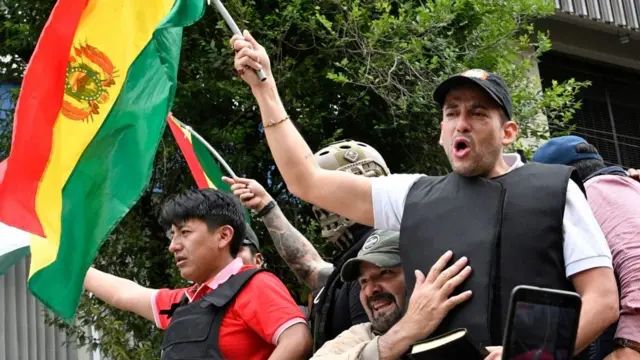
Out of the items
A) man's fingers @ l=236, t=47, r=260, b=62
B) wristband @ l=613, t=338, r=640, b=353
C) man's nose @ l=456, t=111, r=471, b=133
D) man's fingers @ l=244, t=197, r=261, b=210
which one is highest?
man's fingers @ l=236, t=47, r=260, b=62

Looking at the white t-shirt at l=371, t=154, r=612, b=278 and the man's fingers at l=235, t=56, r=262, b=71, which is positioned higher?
the man's fingers at l=235, t=56, r=262, b=71

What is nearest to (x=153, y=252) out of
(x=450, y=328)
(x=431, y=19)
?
(x=431, y=19)

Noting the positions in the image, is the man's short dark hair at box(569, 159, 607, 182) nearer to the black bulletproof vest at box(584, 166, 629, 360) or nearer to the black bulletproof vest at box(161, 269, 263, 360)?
the black bulletproof vest at box(584, 166, 629, 360)

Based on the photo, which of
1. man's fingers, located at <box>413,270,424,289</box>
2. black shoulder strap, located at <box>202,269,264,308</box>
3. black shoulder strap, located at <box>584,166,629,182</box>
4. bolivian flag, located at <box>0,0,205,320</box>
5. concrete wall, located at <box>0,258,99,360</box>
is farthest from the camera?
concrete wall, located at <box>0,258,99,360</box>

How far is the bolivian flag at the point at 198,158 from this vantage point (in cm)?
736

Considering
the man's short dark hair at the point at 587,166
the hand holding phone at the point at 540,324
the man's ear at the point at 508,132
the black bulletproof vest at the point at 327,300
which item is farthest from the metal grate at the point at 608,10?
the hand holding phone at the point at 540,324

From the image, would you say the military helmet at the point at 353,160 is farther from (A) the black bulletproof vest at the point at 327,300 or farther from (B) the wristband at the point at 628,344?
(B) the wristband at the point at 628,344

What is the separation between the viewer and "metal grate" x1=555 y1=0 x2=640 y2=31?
38.1 ft

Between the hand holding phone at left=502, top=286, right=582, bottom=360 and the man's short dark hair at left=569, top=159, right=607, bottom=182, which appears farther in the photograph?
the man's short dark hair at left=569, top=159, right=607, bottom=182

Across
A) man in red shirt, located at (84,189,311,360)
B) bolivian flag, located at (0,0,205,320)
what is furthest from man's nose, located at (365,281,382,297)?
bolivian flag, located at (0,0,205,320)

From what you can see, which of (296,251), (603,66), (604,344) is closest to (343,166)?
(296,251)

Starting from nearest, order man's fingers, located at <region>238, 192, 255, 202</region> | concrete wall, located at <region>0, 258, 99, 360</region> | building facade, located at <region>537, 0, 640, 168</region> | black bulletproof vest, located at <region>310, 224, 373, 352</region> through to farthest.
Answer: black bulletproof vest, located at <region>310, 224, 373, 352</region>, man's fingers, located at <region>238, 192, 255, 202</region>, concrete wall, located at <region>0, 258, 99, 360</region>, building facade, located at <region>537, 0, 640, 168</region>

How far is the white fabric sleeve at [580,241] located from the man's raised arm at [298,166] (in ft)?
2.26

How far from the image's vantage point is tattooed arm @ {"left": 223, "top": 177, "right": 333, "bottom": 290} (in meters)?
5.89
